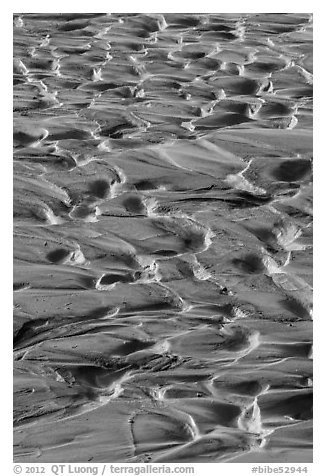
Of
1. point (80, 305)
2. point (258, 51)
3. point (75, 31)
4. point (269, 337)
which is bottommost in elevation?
point (269, 337)

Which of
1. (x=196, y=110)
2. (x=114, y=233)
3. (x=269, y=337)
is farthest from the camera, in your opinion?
(x=196, y=110)

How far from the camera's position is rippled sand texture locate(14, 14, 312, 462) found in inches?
105

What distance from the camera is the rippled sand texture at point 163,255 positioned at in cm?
268

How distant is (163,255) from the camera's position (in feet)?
10.1

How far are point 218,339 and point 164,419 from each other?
1.18 feet

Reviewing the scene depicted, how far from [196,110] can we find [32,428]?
1747 mm

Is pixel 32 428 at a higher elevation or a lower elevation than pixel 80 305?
lower

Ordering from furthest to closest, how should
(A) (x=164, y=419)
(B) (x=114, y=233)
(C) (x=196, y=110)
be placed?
(C) (x=196, y=110)
(B) (x=114, y=233)
(A) (x=164, y=419)

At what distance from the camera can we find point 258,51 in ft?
13.8

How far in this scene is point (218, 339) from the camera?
9.34 feet

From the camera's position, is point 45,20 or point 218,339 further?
point 45,20

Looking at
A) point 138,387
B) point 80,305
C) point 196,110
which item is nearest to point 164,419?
point 138,387

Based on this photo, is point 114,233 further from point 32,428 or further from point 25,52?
point 25,52

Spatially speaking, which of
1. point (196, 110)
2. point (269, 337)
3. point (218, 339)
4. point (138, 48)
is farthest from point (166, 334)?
point (138, 48)
